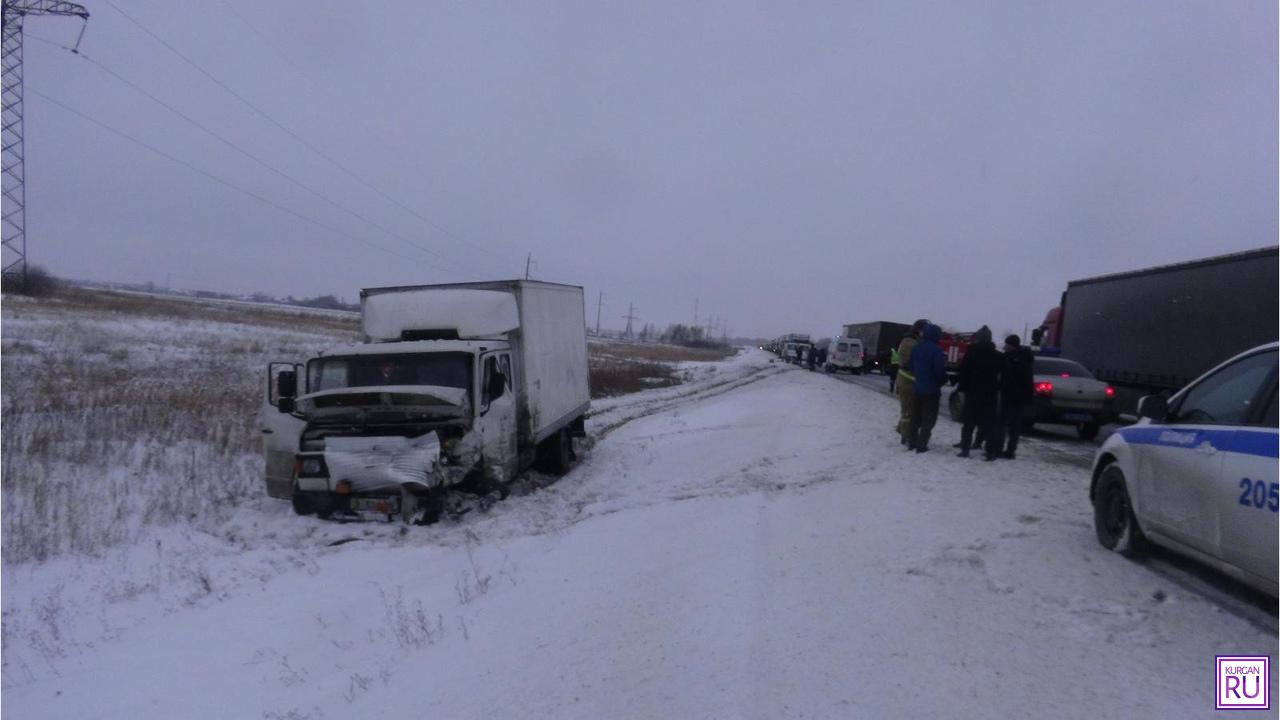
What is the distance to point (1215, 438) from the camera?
501 cm

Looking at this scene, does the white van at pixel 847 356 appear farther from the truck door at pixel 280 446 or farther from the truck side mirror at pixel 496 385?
the truck door at pixel 280 446

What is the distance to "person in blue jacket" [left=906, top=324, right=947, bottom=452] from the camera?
36.3 feet

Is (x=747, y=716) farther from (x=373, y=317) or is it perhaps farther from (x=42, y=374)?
(x=42, y=374)

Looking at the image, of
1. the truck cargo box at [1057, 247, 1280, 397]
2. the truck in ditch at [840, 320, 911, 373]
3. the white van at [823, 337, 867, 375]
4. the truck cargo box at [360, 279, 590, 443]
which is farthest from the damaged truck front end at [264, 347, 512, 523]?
the white van at [823, 337, 867, 375]

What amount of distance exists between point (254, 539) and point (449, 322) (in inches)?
157

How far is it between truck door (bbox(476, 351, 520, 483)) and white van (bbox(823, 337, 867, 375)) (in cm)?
4147

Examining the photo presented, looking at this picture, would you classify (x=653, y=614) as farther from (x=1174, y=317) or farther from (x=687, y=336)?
(x=687, y=336)

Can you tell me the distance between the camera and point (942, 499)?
7844mm

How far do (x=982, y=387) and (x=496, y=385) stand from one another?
19.8 feet

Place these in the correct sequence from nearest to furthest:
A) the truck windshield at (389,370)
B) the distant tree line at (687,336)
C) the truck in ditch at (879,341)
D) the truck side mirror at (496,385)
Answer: the truck windshield at (389,370), the truck side mirror at (496,385), the truck in ditch at (879,341), the distant tree line at (687,336)

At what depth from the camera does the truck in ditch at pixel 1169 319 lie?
15.6 metres

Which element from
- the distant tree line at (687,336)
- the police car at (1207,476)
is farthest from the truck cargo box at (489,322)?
the distant tree line at (687,336)

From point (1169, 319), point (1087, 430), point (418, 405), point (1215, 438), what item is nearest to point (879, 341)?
point (1169, 319)

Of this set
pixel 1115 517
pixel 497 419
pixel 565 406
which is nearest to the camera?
pixel 1115 517
